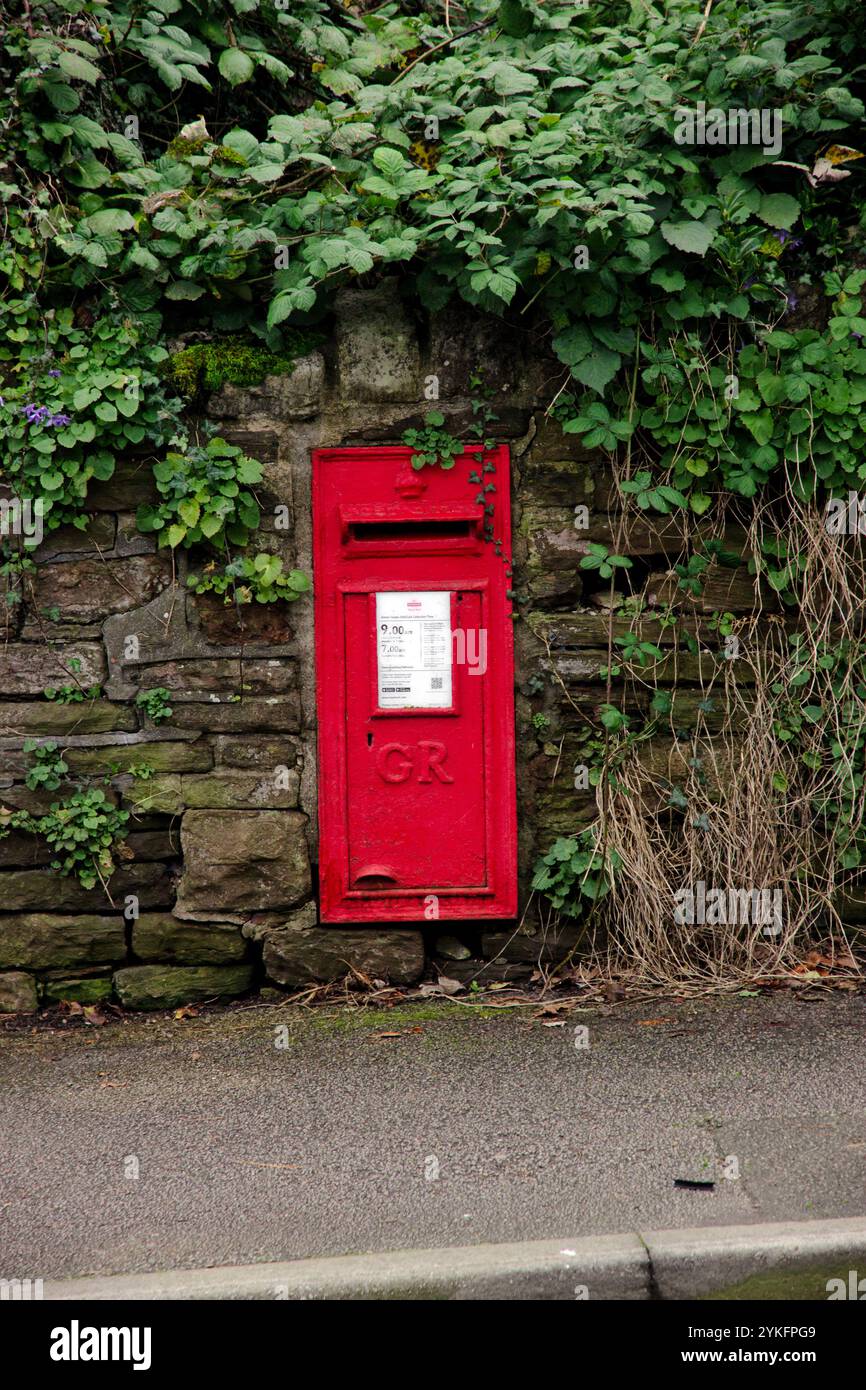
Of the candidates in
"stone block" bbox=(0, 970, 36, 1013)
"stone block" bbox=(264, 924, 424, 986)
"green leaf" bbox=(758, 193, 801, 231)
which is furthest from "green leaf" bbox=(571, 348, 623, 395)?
"stone block" bbox=(0, 970, 36, 1013)

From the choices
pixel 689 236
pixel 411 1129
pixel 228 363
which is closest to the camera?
pixel 411 1129

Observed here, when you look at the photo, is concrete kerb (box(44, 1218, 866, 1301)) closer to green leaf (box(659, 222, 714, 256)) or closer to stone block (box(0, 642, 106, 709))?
stone block (box(0, 642, 106, 709))

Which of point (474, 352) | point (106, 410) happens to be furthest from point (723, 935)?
point (106, 410)

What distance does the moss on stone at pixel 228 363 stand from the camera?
13.3ft

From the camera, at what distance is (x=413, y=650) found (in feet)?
13.6

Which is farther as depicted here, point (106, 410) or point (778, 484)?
point (778, 484)

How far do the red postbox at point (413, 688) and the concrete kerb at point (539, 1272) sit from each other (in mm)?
1724

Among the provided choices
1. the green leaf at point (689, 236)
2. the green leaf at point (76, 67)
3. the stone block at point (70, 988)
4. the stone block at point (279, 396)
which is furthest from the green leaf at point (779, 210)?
the stone block at point (70, 988)

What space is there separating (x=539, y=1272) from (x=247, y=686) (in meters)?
2.33

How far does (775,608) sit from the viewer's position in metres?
4.24

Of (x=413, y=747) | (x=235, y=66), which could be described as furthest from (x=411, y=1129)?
(x=235, y=66)

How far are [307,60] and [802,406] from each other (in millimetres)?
2511

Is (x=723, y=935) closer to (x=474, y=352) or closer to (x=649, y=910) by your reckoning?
(x=649, y=910)

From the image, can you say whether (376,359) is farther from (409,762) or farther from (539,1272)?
(539,1272)
